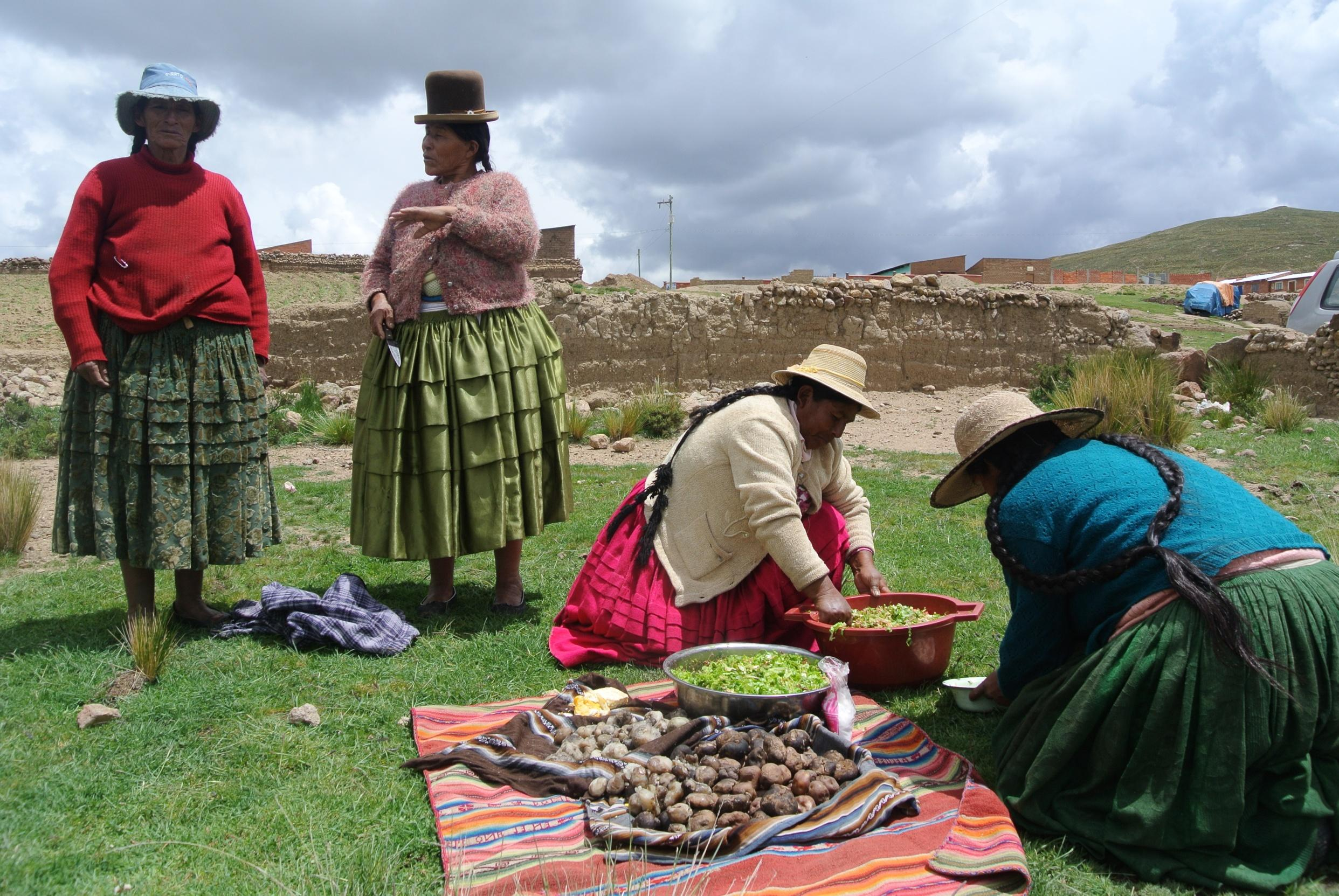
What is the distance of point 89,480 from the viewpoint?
3.75m

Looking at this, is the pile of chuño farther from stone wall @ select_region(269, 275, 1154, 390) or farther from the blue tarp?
the blue tarp

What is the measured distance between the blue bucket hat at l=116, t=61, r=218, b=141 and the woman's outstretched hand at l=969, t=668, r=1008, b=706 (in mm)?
3613

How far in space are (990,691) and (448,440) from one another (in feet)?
7.82

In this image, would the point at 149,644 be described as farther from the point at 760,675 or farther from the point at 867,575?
the point at 867,575

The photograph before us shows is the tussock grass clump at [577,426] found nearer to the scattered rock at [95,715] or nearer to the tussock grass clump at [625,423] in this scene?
the tussock grass clump at [625,423]

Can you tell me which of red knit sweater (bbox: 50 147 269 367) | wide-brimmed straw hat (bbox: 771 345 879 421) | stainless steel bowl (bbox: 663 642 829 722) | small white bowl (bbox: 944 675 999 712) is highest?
red knit sweater (bbox: 50 147 269 367)

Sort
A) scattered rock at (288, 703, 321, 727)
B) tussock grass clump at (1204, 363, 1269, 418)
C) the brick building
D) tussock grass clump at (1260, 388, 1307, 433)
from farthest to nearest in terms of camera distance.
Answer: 1. the brick building
2. tussock grass clump at (1204, 363, 1269, 418)
3. tussock grass clump at (1260, 388, 1307, 433)
4. scattered rock at (288, 703, 321, 727)

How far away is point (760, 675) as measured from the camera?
302 centimetres

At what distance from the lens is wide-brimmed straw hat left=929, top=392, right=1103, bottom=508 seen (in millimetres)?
2654

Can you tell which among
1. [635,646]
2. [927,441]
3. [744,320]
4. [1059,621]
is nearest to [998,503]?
[1059,621]

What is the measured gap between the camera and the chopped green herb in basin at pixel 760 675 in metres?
2.94

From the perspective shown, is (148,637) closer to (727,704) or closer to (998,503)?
(727,704)

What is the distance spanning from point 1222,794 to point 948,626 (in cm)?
123

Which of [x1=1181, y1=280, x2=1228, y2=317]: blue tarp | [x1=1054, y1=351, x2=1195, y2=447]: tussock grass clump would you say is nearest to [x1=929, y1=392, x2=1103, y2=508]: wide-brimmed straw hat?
[x1=1054, y1=351, x2=1195, y2=447]: tussock grass clump
